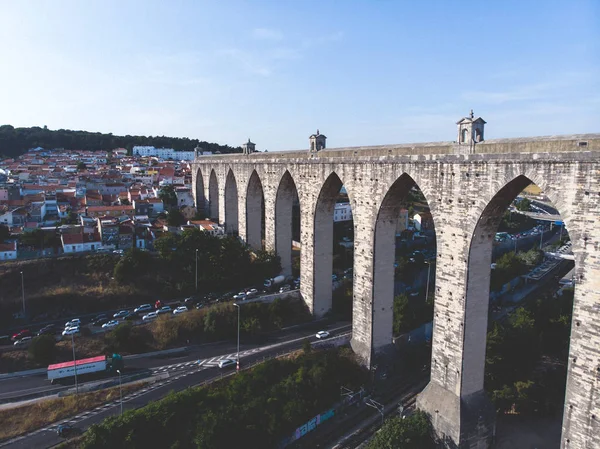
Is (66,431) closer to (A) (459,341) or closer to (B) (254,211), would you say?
(A) (459,341)

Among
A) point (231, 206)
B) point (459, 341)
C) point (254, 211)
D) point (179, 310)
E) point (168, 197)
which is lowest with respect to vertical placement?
point (179, 310)

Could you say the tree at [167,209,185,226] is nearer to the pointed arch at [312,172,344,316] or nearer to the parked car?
the pointed arch at [312,172,344,316]

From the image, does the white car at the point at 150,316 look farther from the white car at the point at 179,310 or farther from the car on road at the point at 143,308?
the car on road at the point at 143,308

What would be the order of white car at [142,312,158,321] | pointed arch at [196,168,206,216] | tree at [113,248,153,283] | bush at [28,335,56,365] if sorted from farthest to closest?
pointed arch at [196,168,206,216] < tree at [113,248,153,283] < white car at [142,312,158,321] < bush at [28,335,56,365]

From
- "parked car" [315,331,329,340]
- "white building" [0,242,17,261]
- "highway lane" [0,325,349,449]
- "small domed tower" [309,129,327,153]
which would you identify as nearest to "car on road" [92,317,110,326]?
"highway lane" [0,325,349,449]

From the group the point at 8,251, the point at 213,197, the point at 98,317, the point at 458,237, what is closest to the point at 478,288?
the point at 458,237

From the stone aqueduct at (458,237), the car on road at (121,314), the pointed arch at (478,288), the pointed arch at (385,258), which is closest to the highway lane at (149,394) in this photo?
the pointed arch at (385,258)

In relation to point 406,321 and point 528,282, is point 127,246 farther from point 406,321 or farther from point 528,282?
point 528,282
